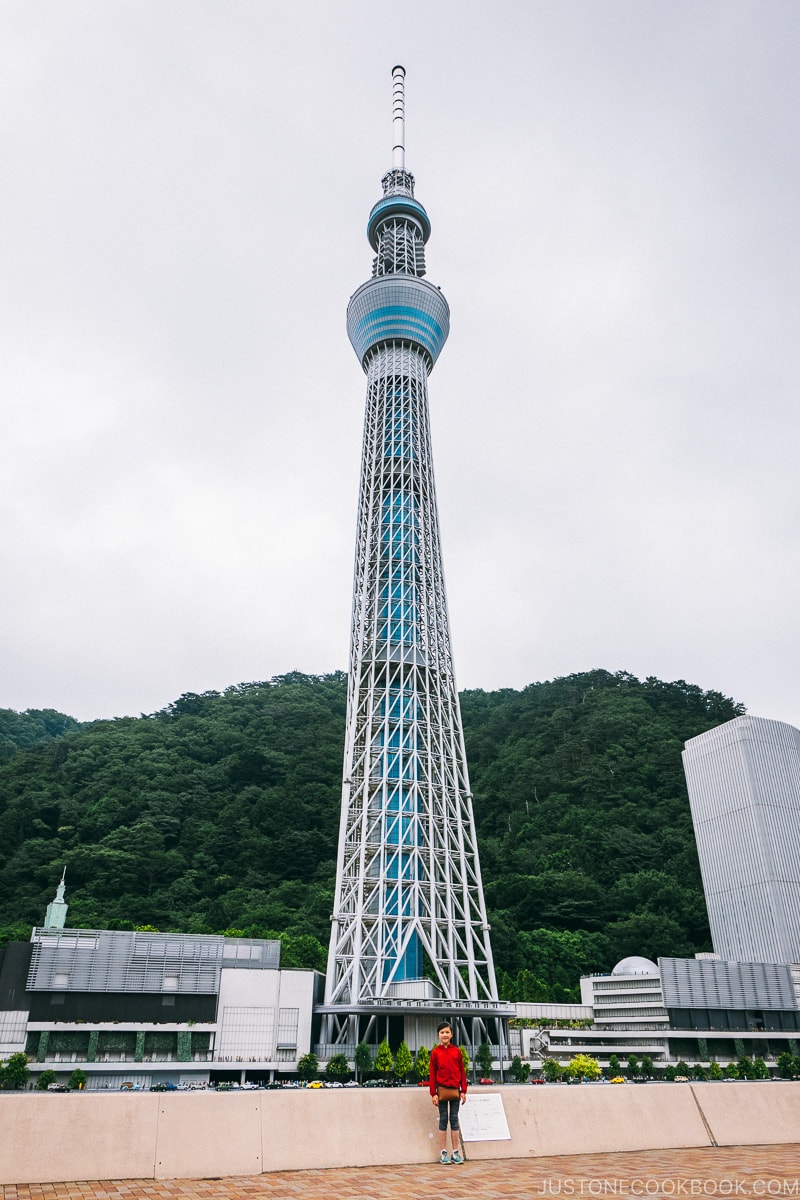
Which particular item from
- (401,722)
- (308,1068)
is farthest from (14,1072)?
(401,722)

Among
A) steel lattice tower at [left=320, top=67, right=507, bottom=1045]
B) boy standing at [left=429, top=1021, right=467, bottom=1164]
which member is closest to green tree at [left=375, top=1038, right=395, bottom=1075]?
steel lattice tower at [left=320, top=67, right=507, bottom=1045]

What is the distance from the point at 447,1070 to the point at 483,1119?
3.50ft

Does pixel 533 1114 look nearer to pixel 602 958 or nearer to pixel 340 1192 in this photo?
pixel 340 1192

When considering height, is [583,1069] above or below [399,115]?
below

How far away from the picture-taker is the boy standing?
9.64 m

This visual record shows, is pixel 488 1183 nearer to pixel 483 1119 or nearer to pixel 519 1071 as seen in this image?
pixel 483 1119

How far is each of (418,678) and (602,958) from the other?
107 ft

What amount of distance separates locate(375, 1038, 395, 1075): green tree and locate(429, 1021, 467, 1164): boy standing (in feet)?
129

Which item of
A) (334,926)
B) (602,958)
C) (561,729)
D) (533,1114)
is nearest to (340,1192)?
(533,1114)

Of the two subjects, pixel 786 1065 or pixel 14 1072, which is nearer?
pixel 14 1072

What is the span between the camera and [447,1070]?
967 centimetres

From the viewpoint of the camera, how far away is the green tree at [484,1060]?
48281 millimetres

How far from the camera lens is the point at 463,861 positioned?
5953 cm

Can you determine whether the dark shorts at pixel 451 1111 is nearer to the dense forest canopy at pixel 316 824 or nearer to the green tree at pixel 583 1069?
the green tree at pixel 583 1069
